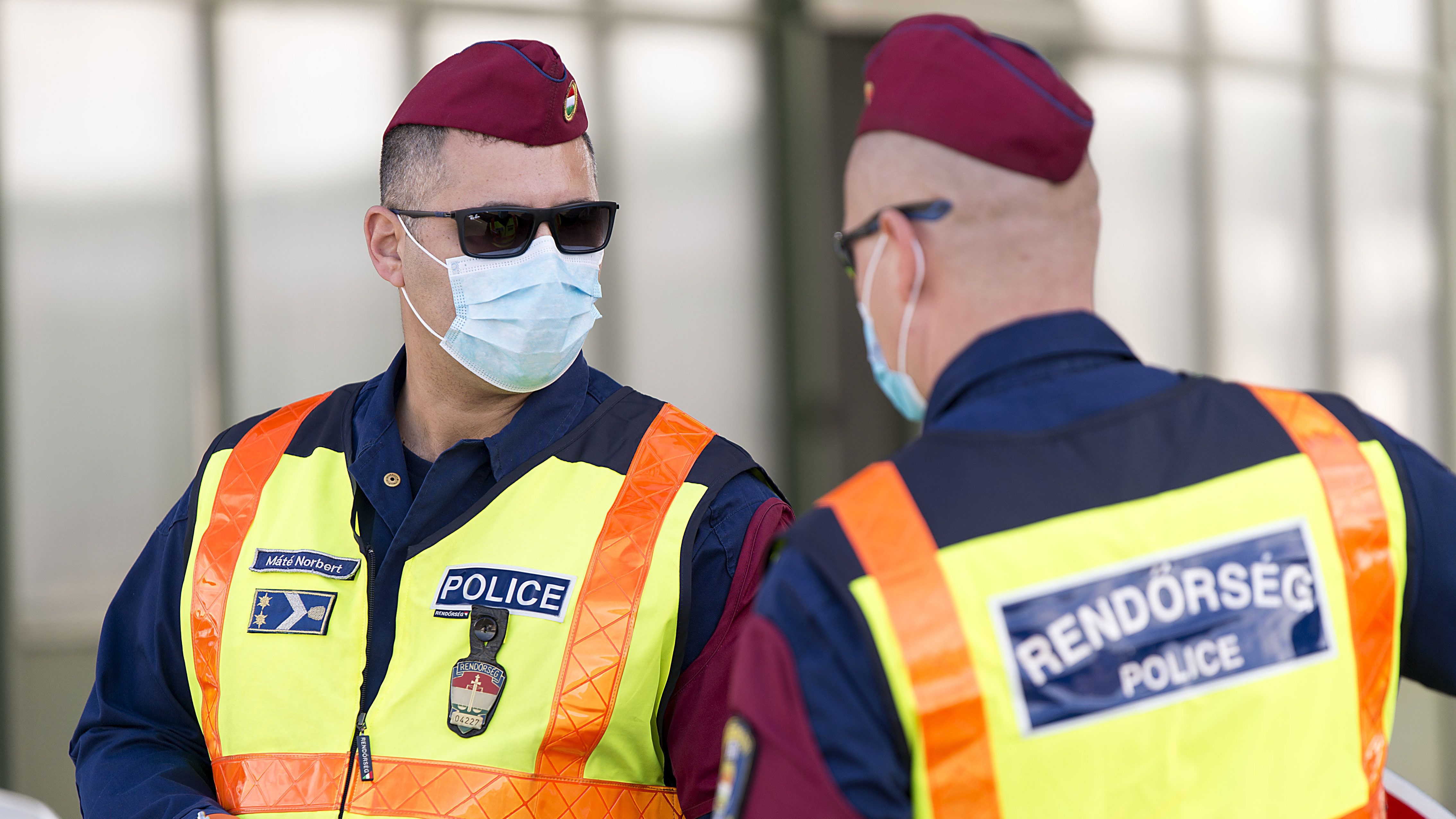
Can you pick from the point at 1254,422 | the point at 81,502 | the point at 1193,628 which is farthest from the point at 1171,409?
the point at 81,502

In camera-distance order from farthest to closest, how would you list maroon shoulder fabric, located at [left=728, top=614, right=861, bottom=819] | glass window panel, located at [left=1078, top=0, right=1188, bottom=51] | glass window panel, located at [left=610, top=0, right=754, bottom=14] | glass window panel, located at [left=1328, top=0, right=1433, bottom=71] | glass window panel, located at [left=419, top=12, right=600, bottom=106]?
glass window panel, located at [left=1328, top=0, right=1433, bottom=71] → glass window panel, located at [left=1078, top=0, right=1188, bottom=51] → glass window panel, located at [left=610, top=0, right=754, bottom=14] → glass window panel, located at [left=419, top=12, right=600, bottom=106] → maroon shoulder fabric, located at [left=728, top=614, right=861, bottom=819]

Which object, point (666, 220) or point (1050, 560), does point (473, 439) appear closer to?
point (1050, 560)

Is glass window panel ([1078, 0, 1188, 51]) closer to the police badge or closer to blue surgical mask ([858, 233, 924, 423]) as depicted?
blue surgical mask ([858, 233, 924, 423])

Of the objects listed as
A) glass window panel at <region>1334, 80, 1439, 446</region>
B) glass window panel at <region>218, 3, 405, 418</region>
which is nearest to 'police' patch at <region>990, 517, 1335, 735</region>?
glass window panel at <region>218, 3, 405, 418</region>

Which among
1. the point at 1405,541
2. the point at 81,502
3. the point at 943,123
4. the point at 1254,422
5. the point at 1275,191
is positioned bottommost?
the point at 81,502

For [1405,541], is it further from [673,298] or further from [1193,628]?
[673,298]

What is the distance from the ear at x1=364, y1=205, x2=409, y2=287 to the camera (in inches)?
80.1

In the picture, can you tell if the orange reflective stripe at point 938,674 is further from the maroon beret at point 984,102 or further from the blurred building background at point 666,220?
the blurred building background at point 666,220

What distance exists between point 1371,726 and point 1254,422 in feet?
1.00

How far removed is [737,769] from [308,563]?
3.07 ft

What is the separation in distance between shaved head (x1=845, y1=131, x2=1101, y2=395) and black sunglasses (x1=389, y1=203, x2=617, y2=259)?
0.78 metres

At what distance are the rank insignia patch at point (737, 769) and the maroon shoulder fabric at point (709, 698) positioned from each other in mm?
503

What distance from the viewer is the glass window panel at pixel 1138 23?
5051mm

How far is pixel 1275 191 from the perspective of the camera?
5.28m
